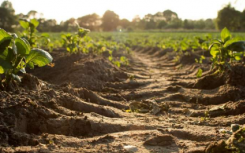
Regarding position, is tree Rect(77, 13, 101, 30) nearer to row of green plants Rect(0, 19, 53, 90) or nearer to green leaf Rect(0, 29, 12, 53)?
row of green plants Rect(0, 19, 53, 90)

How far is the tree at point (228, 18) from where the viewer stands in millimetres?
48969

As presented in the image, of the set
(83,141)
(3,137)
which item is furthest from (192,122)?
(3,137)

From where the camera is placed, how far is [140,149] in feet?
6.86

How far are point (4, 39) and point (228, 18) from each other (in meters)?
53.3

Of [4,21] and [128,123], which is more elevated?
[4,21]

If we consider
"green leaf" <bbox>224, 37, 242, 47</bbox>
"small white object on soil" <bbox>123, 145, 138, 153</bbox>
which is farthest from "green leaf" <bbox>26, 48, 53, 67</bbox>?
"green leaf" <bbox>224, 37, 242, 47</bbox>

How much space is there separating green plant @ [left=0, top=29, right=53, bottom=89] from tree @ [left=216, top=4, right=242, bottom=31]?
169 feet

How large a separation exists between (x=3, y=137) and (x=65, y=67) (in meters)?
4.27

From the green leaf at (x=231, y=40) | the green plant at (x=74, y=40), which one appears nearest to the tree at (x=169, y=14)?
the green plant at (x=74, y=40)

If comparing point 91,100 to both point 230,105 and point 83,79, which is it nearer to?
point 83,79

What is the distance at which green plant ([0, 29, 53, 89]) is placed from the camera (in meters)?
2.53

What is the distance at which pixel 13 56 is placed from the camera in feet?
8.86

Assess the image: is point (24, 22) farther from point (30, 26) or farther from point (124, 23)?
point (124, 23)

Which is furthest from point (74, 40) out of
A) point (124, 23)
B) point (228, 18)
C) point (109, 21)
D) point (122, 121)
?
point (124, 23)
